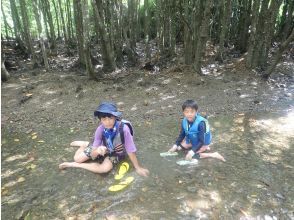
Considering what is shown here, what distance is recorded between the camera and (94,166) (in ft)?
15.0

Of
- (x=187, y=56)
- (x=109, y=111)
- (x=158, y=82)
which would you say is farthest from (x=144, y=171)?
(x=187, y=56)

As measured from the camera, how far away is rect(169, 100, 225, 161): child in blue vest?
4533 millimetres

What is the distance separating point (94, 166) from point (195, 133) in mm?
1578

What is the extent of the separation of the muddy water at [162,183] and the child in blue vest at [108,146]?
12 centimetres

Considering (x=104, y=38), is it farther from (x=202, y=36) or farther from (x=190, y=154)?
(x=190, y=154)

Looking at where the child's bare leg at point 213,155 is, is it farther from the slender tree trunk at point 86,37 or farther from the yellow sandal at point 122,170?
the slender tree trunk at point 86,37

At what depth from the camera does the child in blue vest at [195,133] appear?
453 cm

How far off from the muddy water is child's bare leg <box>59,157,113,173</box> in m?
0.07

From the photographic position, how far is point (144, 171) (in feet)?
14.5

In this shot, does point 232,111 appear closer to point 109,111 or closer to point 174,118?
point 174,118

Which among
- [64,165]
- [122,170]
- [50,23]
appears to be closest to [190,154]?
[122,170]

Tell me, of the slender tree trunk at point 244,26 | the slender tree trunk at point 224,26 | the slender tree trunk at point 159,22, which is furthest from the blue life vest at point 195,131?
the slender tree trunk at point 244,26

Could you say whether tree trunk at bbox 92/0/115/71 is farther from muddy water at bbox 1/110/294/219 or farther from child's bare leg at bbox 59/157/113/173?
child's bare leg at bbox 59/157/113/173

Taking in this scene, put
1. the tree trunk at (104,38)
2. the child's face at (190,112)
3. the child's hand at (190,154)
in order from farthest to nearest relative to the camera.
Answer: the tree trunk at (104,38) < the child's hand at (190,154) < the child's face at (190,112)
